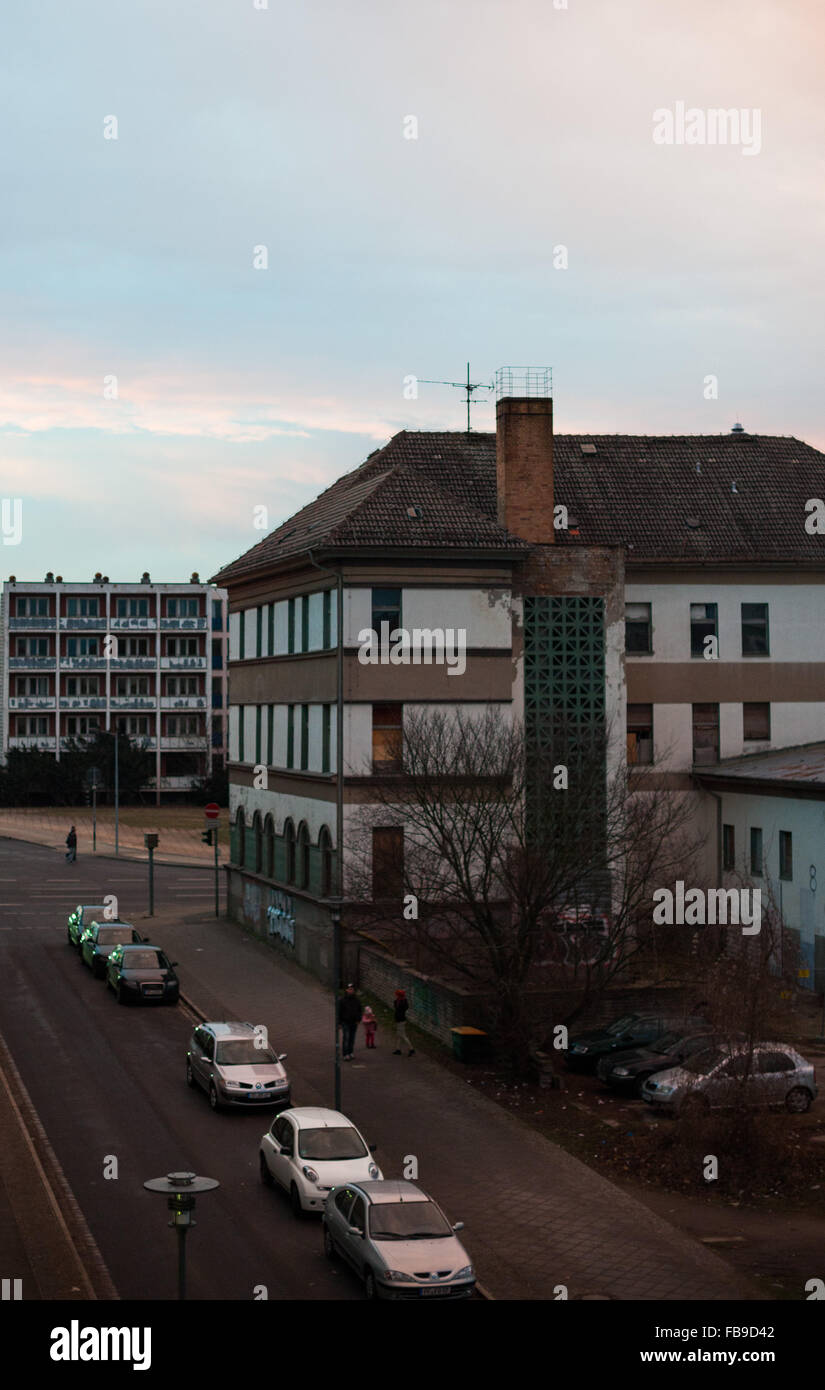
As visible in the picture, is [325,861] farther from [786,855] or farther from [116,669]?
[116,669]

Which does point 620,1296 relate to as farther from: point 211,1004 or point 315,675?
point 315,675

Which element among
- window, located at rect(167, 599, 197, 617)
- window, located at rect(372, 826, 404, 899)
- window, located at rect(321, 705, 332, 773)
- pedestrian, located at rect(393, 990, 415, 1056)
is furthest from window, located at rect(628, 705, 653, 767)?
window, located at rect(167, 599, 197, 617)

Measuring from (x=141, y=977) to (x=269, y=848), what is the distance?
10857 millimetres

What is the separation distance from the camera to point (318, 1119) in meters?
23.4

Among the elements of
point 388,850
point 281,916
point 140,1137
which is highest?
point 388,850

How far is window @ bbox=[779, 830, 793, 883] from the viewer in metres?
41.9

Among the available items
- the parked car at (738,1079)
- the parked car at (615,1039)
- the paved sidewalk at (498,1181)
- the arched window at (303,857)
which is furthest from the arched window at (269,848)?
the parked car at (738,1079)

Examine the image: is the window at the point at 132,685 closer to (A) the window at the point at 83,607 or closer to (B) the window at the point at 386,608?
(A) the window at the point at 83,607

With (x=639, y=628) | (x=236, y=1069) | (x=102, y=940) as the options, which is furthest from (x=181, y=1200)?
(x=639, y=628)

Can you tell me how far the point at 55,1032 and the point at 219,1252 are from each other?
633 inches

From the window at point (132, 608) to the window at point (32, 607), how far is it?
5746 millimetres

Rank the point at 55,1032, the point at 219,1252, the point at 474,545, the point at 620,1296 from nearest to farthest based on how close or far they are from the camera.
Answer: the point at 620,1296
the point at 219,1252
the point at 55,1032
the point at 474,545

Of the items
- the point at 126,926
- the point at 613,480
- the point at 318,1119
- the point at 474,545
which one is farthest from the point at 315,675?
the point at 318,1119

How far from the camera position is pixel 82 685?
12062cm
